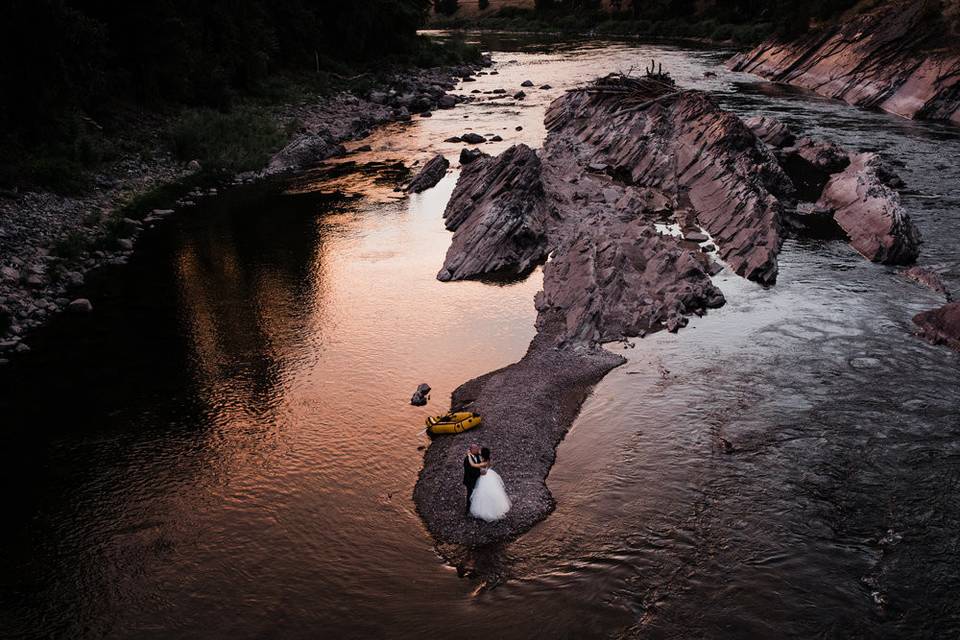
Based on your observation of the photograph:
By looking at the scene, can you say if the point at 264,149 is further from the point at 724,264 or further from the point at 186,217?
the point at 724,264

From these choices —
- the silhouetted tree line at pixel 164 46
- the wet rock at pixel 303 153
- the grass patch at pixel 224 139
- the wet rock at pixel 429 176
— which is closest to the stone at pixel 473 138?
the wet rock at pixel 429 176

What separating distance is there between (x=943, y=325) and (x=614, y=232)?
1458 cm

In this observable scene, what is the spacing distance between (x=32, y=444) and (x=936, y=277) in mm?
33673

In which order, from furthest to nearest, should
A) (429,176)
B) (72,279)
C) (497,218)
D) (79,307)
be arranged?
(429,176) < (497,218) < (72,279) < (79,307)

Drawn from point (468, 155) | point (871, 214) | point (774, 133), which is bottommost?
point (871, 214)

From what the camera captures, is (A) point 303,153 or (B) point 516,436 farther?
(A) point 303,153

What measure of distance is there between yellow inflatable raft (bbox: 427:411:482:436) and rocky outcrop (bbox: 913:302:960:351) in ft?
54.1

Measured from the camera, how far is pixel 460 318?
28.2 m

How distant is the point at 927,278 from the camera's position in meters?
28.4

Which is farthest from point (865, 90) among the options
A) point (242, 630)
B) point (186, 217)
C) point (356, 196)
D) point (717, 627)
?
point (242, 630)

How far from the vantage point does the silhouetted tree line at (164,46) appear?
34.6 meters

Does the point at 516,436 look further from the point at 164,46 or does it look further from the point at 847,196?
the point at 164,46

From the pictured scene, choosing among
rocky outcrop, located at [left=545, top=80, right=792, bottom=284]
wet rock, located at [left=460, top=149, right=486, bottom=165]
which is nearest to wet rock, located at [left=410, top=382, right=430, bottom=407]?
rocky outcrop, located at [left=545, top=80, right=792, bottom=284]

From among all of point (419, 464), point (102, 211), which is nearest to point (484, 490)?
point (419, 464)
